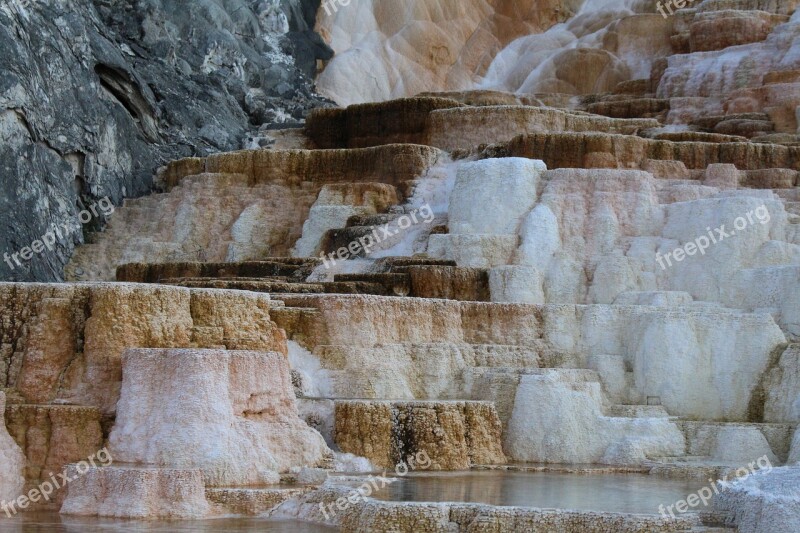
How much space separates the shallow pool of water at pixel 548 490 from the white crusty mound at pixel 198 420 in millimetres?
2014

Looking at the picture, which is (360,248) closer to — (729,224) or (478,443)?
(729,224)

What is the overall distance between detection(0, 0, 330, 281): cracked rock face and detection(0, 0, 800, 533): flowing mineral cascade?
12 centimetres

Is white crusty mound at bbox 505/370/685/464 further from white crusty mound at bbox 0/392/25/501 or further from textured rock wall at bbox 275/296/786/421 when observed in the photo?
white crusty mound at bbox 0/392/25/501

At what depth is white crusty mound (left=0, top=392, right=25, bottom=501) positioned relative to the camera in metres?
18.8

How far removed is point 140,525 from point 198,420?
2.96m

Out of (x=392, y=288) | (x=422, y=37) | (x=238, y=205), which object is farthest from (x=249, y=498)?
(x=422, y=37)

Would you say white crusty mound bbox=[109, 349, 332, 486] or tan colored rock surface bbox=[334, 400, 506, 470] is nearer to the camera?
white crusty mound bbox=[109, 349, 332, 486]

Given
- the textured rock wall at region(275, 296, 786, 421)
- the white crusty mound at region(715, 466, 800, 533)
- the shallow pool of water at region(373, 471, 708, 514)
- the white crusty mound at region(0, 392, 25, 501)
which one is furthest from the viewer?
the textured rock wall at region(275, 296, 786, 421)

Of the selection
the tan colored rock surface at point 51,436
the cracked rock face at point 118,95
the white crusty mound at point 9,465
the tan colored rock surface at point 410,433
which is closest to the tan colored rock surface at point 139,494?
the white crusty mound at point 9,465

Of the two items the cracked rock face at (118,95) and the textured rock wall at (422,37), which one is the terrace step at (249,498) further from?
the textured rock wall at (422,37)

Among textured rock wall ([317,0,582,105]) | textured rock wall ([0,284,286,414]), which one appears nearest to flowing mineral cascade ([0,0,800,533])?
textured rock wall ([0,284,286,414])

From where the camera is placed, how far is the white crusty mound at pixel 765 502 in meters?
15.3

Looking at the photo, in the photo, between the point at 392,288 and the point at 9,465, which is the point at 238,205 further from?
the point at 9,465

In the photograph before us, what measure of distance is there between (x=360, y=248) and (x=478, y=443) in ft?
37.2
